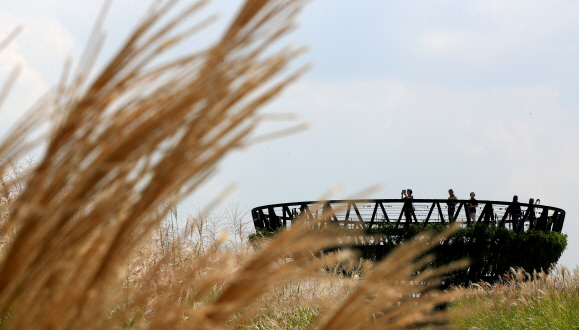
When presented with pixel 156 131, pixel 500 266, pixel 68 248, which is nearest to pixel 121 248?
pixel 68 248

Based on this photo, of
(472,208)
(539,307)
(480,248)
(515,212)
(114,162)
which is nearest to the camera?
(114,162)

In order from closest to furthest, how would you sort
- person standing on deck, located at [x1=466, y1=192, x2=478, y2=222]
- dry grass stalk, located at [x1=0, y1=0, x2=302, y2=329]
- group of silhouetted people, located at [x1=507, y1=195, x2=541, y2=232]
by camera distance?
dry grass stalk, located at [x1=0, y1=0, x2=302, y2=329], person standing on deck, located at [x1=466, y1=192, x2=478, y2=222], group of silhouetted people, located at [x1=507, y1=195, x2=541, y2=232]

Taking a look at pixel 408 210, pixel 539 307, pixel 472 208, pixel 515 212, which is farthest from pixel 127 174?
pixel 515 212

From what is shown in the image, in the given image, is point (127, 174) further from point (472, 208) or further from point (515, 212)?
point (515, 212)

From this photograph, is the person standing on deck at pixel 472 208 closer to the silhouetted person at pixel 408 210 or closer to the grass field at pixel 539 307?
the silhouetted person at pixel 408 210

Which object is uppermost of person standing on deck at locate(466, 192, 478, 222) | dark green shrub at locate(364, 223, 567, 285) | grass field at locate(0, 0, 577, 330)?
grass field at locate(0, 0, 577, 330)

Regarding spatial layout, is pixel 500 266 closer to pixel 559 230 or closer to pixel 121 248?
pixel 559 230

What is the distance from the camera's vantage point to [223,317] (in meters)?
0.92

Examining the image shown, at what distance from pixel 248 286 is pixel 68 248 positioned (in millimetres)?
318

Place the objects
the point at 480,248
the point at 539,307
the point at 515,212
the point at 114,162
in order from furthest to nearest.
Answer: the point at 515,212
the point at 480,248
the point at 539,307
the point at 114,162

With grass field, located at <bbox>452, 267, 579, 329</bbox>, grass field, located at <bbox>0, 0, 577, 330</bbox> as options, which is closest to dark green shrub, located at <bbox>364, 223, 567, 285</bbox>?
grass field, located at <bbox>452, 267, 579, 329</bbox>

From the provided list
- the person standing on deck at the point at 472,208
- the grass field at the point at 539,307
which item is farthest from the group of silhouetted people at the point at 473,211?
the grass field at the point at 539,307

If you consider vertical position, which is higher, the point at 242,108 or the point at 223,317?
the point at 242,108

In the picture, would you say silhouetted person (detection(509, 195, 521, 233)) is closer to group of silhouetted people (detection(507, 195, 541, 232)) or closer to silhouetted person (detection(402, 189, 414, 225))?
group of silhouetted people (detection(507, 195, 541, 232))
